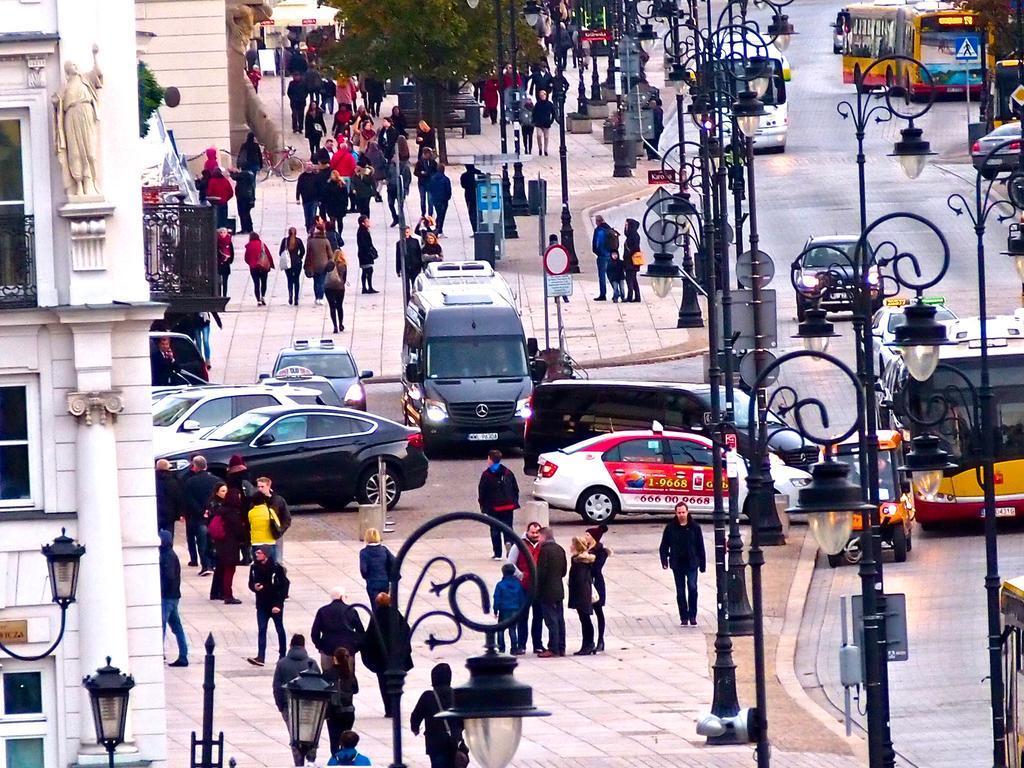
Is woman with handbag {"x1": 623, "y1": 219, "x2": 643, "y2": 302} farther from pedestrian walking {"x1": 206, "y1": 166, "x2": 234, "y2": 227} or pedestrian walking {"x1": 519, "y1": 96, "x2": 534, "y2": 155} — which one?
pedestrian walking {"x1": 519, "y1": 96, "x2": 534, "y2": 155}

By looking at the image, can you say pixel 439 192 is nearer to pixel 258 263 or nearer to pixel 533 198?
pixel 533 198

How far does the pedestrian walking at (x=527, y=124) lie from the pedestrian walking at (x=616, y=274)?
12348mm

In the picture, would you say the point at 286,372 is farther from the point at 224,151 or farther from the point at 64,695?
the point at 224,151

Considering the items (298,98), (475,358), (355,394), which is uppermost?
(298,98)

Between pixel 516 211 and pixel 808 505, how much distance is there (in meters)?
46.6

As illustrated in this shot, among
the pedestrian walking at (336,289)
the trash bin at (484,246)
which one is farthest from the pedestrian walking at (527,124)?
the pedestrian walking at (336,289)

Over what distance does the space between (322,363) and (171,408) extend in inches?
233

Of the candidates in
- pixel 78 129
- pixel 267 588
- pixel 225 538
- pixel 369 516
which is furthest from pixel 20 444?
pixel 369 516

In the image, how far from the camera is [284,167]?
69938mm

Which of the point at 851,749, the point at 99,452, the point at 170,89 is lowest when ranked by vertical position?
the point at 851,749

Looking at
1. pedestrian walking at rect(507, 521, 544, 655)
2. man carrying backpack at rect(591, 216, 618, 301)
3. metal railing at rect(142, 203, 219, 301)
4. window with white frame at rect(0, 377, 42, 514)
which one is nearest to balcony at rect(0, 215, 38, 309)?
window with white frame at rect(0, 377, 42, 514)

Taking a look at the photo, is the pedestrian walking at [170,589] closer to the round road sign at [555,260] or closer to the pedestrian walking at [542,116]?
the round road sign at [555,260]

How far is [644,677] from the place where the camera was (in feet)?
98.4

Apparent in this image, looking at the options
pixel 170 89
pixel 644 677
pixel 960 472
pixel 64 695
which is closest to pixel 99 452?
pixel 64 695
